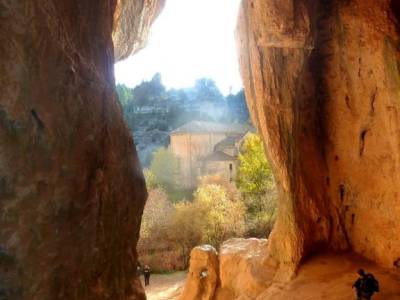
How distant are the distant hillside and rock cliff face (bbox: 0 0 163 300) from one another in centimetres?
4723

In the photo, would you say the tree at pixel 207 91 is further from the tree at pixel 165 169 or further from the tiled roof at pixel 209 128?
the tree at pixel 165 169

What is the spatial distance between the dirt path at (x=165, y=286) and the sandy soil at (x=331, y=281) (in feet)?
28.2

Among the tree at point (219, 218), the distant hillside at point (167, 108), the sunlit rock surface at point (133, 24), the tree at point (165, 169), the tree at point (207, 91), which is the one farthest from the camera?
the tree at point (207, 91)

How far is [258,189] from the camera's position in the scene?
30781 millimetres

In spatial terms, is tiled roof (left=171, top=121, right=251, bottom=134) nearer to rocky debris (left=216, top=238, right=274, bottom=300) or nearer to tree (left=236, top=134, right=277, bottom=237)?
tree (left=236, top=134, right=277, bottom=237)

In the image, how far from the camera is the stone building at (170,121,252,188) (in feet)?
141

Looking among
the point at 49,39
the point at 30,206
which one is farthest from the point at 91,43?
the point at 30,206

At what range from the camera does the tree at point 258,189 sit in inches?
1137

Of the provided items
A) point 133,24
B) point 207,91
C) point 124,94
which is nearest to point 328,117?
point 133,24

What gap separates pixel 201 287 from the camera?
15.3m

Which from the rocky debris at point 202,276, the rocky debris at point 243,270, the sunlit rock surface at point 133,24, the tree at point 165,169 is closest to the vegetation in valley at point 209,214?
the tree at point 165,169

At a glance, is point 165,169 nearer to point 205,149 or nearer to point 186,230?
point 205,149

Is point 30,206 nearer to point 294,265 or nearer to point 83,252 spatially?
point 83,252

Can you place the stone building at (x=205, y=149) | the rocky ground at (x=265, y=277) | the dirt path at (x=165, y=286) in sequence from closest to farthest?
1. the rocky ground at (x=265, y=277)
2. the dirt path at (x=165, y=286)
3. the stone building at (x=205, y=149)
